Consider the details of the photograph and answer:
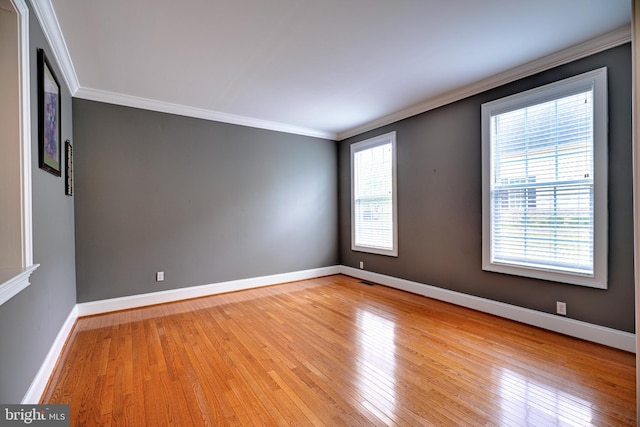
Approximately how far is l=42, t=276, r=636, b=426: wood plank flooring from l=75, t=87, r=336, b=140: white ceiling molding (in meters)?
2.69

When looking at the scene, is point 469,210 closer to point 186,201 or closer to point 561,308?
point 561,308

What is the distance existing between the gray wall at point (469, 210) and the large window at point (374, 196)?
0.45 feet

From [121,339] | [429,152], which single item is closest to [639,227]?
[429,152]

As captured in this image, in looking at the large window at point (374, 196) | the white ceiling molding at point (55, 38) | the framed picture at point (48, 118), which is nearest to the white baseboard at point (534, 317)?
the large window at point (374, 196)

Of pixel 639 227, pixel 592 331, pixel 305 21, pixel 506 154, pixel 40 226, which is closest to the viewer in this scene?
pixel 639 227

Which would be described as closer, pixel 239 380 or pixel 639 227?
pixel 639 227

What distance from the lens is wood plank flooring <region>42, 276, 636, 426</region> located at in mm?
1742

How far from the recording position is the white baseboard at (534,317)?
8.15 feet

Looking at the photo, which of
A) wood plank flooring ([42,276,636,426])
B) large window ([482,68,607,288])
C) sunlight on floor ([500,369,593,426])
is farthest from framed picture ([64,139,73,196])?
large window ([482,68,607,288])

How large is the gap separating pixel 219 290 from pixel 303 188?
2.26m

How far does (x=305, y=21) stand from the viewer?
226 cm

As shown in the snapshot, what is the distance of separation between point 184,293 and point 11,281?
2.84m

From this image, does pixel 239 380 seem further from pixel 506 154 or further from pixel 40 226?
pixel 506 154

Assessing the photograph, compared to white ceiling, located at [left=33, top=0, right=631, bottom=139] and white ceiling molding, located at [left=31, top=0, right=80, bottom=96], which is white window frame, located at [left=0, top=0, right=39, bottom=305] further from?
white ceiling, located at [left=33, top=0, right=631, bottom=139]
